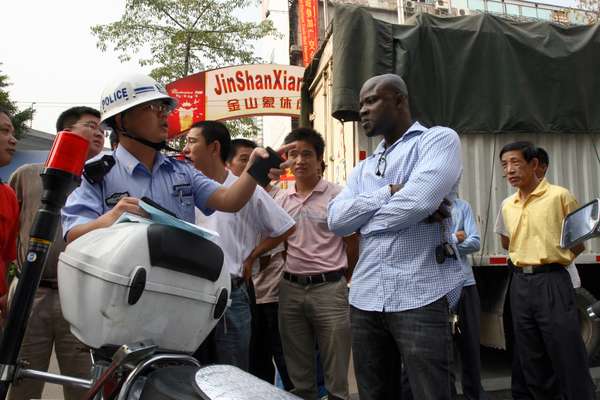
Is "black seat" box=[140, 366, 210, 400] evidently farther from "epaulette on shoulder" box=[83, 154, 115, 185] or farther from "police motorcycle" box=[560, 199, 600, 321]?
"police motorcycle" box=[560, 199, 600, 321]

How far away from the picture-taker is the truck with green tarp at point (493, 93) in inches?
184

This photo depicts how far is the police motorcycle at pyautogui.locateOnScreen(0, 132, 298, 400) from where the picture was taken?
1207 millimetres

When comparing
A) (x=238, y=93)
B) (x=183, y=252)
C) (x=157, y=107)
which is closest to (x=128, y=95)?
(x=157, y=107)

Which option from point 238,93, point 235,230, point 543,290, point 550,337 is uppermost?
point 238,93

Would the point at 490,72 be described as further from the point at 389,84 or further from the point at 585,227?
the point at 585,227

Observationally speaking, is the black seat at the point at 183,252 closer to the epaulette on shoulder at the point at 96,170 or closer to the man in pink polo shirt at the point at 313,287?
the epaulette on shoulder at the point at 96,170

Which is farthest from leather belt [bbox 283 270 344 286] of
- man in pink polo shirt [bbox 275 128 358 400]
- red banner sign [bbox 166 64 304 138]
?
red banner sign [bbox 166 64 304 138]

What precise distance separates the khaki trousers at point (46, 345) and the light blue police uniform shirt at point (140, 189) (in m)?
1.19

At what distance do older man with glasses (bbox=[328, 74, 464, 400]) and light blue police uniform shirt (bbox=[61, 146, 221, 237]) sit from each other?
0.69 metres

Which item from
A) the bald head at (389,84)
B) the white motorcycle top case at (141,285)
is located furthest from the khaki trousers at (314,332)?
the white motorcycle top case at (141,285)

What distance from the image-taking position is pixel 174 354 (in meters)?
1.32

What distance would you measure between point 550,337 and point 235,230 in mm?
2092

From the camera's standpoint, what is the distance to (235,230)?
9.82 ft

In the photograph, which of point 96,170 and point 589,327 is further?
point 589,327
